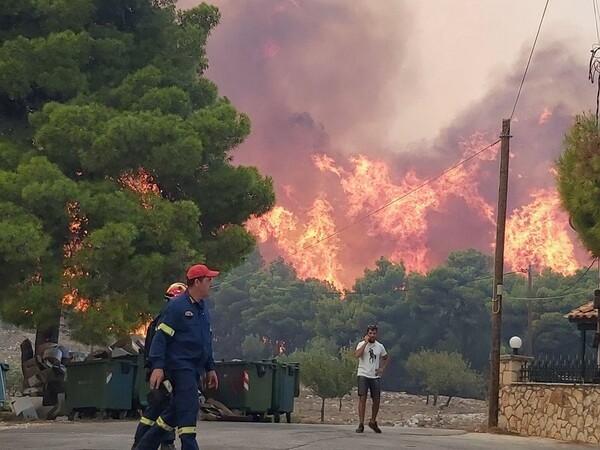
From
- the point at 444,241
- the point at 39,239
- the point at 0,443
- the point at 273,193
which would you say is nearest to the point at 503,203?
the point at 273,193

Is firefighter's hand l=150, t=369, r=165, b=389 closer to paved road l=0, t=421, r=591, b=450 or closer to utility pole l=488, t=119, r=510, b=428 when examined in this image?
paved road l=0, t=421, r=591, b=450

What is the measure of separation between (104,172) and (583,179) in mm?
11237

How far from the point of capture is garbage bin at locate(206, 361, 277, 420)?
2156cm

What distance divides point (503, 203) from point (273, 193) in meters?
6.50

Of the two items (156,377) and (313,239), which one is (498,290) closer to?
(156,377)

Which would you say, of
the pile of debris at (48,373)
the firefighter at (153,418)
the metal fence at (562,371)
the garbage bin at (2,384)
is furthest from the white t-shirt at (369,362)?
the garbage bin at (2,384)

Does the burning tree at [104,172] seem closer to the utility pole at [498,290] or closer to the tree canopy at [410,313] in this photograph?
the utility pole at [498,290]

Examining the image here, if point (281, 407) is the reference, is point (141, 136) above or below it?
above

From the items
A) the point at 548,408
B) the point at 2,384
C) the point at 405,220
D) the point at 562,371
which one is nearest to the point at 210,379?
the point at 548,408

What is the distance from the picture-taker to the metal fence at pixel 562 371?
20.6 m

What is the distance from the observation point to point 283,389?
22.6 m

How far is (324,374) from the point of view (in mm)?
64125

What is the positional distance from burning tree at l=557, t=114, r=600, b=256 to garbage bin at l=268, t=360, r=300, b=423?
692 centimetres

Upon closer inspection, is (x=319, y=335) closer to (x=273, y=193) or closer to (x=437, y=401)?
(x=437, y=401)
